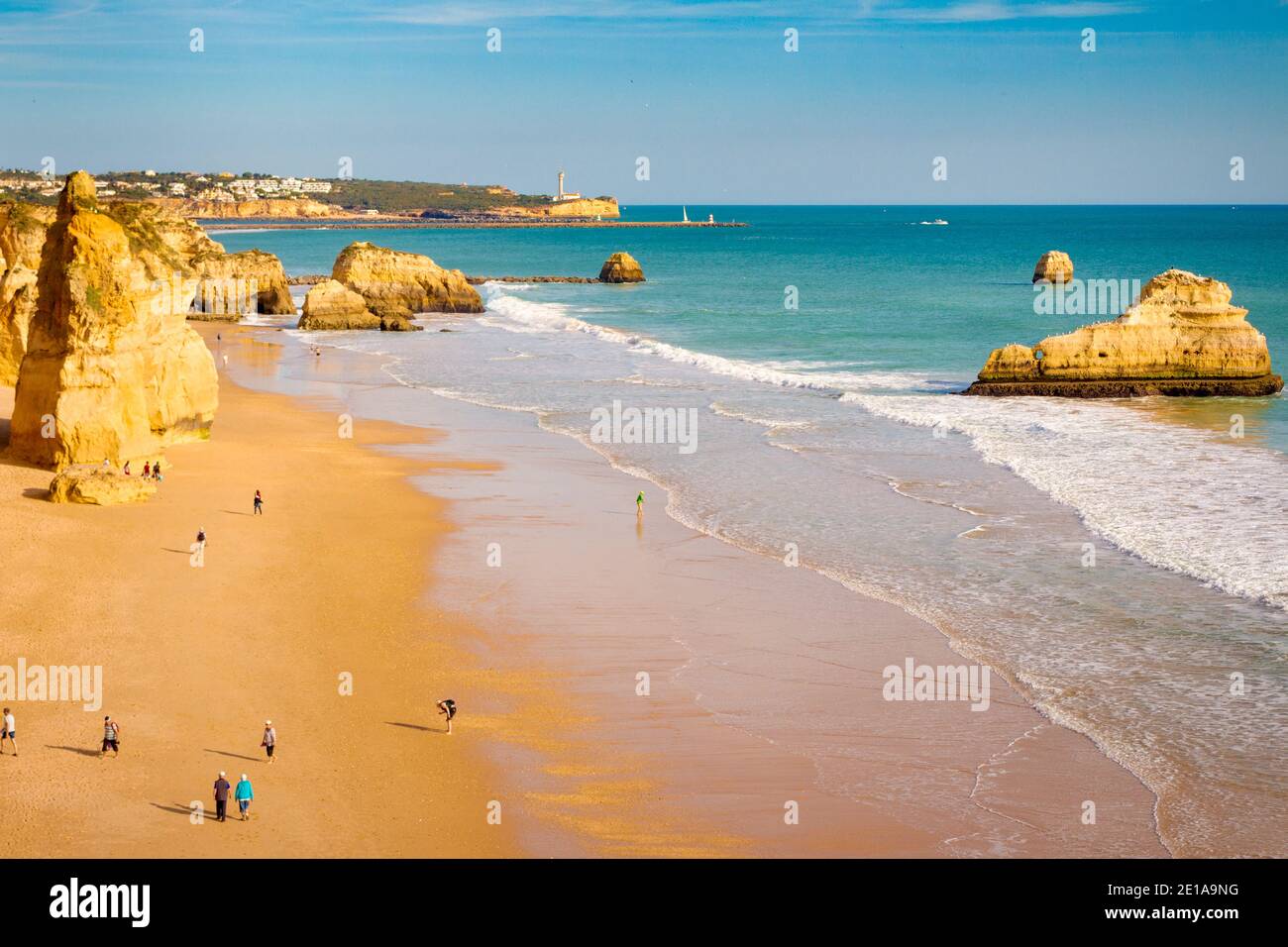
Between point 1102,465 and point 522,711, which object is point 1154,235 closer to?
point 1102,465

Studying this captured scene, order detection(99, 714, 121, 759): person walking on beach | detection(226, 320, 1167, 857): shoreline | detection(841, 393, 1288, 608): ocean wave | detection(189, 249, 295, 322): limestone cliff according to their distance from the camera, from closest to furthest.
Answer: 1. detection(226, 320, 1167, 857): shoreline
2. detection(99, 714, 121, 759): person walking on beach
3. detection(841, 393, 1288, 608): ocean wave
4. detection(189, 249, 295, 322): limestone cliff

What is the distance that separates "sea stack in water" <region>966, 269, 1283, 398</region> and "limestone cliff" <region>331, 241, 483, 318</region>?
3740 cm

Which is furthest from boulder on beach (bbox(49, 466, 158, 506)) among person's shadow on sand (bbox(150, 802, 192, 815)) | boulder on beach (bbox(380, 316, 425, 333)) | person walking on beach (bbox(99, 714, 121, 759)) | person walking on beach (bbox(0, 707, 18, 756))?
boulder on beach (bbox(380, 316, 425, 333))

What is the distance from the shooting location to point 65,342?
89.1ft

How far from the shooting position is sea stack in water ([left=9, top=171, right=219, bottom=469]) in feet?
88.8

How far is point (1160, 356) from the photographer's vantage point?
42.0m

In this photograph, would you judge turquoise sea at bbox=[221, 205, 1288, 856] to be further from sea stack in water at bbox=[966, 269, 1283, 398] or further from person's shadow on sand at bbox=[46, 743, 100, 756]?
person's shadow on sand at bbox=[46, 743, 100, 756]

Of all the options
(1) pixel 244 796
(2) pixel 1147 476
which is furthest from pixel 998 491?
(1) pixel 244 796

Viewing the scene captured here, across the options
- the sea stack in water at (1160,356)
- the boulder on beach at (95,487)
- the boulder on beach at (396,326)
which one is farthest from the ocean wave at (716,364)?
the boulder on beach at (95,487)

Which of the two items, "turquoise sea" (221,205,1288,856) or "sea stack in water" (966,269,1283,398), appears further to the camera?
"sea stack in water" (966,269,1283,398)

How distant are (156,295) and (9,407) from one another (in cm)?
685

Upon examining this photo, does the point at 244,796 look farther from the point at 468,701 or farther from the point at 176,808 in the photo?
the point at 468,701

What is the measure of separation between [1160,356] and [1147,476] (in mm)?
13661
